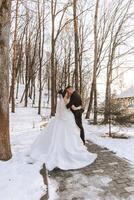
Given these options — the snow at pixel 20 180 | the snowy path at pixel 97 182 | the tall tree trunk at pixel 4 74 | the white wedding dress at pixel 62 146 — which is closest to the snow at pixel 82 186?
the snowy path at pixel 97 182

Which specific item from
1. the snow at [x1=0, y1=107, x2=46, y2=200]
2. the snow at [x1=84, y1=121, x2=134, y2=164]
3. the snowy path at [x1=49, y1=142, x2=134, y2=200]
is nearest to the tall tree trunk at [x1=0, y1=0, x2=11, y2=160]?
the snow at [x1=0, y1=107, x2=46, y2=200]

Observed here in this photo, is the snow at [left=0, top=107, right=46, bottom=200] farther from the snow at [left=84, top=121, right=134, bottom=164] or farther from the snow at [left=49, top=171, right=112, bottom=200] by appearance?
the snow at [left=84, top=121, right=134, bottom=164]

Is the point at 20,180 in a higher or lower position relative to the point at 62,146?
lower

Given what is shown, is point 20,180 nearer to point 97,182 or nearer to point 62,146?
point 97,182

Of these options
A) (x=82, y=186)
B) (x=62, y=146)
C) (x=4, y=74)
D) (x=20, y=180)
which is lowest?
(x=82, y=186)

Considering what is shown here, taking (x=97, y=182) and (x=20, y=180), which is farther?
(x=97, y=182)

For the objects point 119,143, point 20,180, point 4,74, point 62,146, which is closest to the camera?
point 20,180

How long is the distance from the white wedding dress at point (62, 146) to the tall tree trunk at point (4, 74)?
31.2 inches

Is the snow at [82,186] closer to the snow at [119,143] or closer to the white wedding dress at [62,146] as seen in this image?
the white wedding dress at [62,146]

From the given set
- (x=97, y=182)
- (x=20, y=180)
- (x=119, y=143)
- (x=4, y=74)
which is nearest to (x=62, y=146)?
(x=97, y=182)

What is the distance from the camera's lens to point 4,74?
6305 mm

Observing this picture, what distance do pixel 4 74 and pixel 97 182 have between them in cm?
307

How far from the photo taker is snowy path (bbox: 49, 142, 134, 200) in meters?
4.66

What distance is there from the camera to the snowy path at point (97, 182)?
466cm
